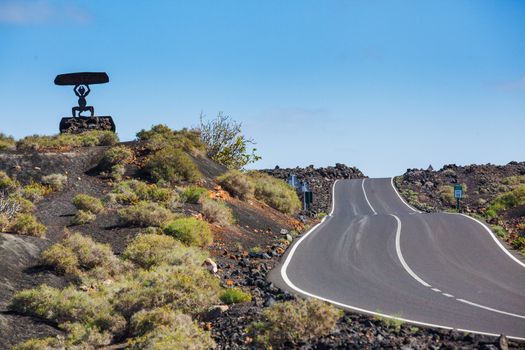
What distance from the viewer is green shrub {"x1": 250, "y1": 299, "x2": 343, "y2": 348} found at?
11.7 meters

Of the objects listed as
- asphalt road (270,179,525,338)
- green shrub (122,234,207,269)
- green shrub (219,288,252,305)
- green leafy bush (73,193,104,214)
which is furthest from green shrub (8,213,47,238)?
green shrub (219,288,252,305)

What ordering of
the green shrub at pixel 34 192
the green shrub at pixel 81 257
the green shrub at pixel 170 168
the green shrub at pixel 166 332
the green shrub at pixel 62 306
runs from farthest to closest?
the green shrub at pixel 170 168 < the green shrub at pixel 34 192 < the green shrub at pixel 81 257 < the green shrub at pixel 62 306 < the green shrub at pixel 166 332

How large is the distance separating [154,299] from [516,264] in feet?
36.8

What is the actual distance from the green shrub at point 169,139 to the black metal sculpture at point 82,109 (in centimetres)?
359

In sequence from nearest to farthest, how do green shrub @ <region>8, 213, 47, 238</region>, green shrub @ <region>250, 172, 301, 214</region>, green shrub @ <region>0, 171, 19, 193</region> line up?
green shrub @ <region>8, 213, 47, 238</region> < green shrub @ <region>0, 171, 19, 193</region> < green shrub @ <region>250, 172, 301, 214</region>

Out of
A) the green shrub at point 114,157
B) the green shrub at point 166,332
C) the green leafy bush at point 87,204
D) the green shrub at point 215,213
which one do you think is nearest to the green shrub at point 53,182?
the green leafy bush at point 87,204

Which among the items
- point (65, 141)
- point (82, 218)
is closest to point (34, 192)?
point (82, 218)

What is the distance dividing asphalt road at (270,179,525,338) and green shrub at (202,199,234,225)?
2.97 metres

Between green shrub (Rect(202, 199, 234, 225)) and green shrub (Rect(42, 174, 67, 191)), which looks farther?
green shrub (Rect(42, 174, 67, 191))

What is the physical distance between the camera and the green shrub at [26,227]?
2072 centimetres

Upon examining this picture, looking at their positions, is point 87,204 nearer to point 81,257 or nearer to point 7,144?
point 81,257

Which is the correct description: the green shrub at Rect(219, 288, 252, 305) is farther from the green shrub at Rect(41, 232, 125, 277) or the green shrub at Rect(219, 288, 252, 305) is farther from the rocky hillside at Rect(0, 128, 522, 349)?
the green shrub at Rect(41, 232, 125, 277)

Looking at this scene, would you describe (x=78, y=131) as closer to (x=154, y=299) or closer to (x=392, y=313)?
(x=154, y=299)

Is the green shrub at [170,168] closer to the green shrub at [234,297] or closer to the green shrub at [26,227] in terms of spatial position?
the green shrub at [26,227]
